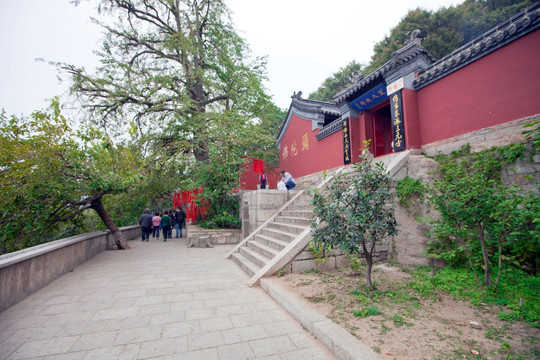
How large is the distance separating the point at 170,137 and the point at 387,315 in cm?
1165

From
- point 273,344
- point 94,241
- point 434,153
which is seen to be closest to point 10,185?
point 94,241

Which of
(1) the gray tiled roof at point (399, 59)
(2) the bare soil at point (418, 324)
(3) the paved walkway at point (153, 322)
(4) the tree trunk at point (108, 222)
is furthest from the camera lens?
(4) the tree trunk at point (108, 222)

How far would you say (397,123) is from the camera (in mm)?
6750

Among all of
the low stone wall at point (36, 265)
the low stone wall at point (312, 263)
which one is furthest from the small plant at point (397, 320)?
the low stone wall at point (36, 265)

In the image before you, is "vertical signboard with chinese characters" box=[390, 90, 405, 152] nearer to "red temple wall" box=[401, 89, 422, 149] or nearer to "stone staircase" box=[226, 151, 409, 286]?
"red temple wall" box=[401, 89, 422, 149]

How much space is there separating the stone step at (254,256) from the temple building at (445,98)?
15.5 ft

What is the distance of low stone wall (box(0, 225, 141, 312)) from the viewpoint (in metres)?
3.62

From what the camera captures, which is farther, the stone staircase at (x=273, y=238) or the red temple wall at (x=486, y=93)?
the stone staircase at (x=273, y=238)

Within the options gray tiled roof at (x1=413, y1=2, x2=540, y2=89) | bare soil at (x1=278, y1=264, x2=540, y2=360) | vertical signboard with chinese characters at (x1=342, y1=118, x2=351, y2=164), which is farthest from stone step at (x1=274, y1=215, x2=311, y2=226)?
gray tiled roof at (x1=413, y1=2, x2=540, y2=89)

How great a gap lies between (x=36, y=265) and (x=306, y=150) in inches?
388

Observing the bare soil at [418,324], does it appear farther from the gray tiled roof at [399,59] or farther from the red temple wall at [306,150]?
the red temple wall at [306,150]

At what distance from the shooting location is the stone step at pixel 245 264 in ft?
16.5

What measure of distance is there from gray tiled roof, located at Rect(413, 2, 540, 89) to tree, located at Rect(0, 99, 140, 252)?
844 cm

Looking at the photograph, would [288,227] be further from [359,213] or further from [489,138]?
[489,138]
